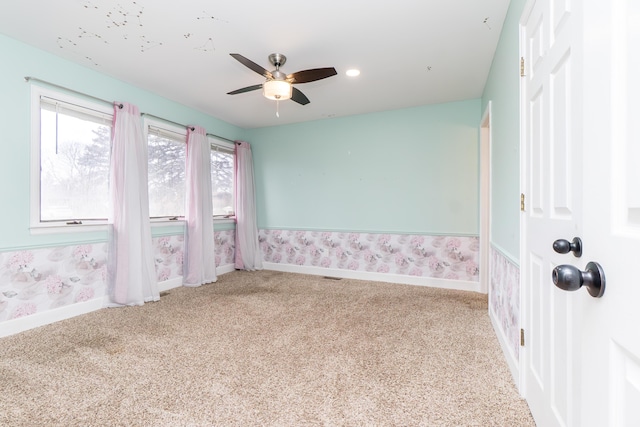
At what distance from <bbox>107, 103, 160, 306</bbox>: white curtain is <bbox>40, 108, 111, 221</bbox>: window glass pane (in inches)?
5.8

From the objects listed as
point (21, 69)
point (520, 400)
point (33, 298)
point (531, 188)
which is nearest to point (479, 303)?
point (520, 400)

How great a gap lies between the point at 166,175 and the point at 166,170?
6cm

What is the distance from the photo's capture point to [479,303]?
325 cm

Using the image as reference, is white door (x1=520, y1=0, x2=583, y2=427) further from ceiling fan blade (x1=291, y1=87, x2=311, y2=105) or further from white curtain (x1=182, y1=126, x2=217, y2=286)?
white curtain (x1=182, y1=126, x2=217, y2=286)

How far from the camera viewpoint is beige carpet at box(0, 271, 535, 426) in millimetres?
1497

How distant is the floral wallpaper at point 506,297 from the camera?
71.4 inches

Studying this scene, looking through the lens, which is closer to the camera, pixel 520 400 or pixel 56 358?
pixel 520 400

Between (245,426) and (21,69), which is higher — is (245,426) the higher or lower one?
the lower one

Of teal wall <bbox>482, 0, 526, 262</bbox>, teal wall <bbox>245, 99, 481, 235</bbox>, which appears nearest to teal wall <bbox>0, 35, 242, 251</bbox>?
teal wall <bbox>245, 99, 481, 235</bbox>

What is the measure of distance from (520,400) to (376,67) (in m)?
2.82

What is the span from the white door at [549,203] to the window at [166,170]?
3.76 meters

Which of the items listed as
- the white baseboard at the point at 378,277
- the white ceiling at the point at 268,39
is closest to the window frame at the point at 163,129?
the white ceiling at the point at 268,39

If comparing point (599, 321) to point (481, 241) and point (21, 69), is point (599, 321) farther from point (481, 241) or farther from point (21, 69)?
point (21, 69)

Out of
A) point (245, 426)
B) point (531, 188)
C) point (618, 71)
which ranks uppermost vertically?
point (618, 71)
